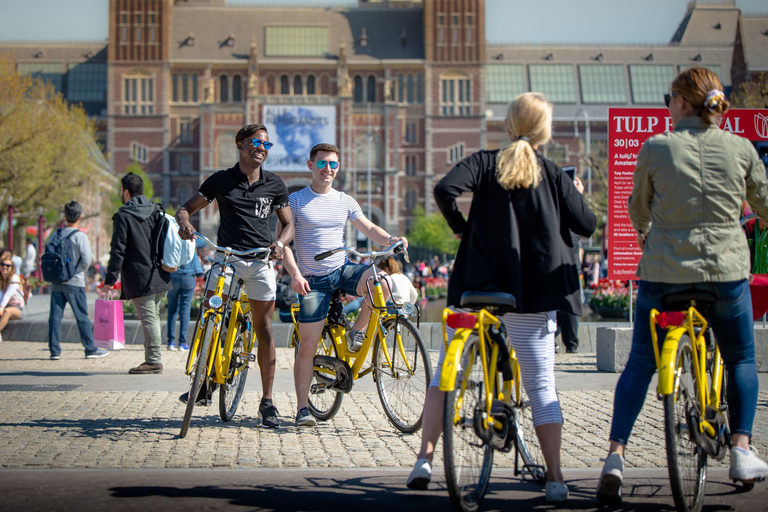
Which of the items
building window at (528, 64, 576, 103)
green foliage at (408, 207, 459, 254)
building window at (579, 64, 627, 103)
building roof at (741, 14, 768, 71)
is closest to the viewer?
green foliage at (408, 207, 459, 254)

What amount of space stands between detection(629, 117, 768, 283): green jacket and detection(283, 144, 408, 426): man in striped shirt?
2002mm

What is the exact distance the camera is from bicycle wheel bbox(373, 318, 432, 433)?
5305mm

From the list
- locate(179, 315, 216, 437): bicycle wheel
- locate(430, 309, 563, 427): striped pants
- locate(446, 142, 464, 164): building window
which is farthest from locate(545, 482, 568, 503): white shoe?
locate(446, 142, 464, 164): building window

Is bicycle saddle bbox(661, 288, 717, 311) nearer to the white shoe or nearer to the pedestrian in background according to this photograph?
the white shoe

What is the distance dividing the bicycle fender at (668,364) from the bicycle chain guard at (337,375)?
7.80 feet

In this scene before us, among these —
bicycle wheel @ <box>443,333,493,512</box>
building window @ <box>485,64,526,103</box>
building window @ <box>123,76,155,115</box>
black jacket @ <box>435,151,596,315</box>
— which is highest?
building window @ <box>485,64,526,103</box>

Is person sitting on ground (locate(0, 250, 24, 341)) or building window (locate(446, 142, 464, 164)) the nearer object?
person sitting on ground (locate(0, 250, 24, 341))

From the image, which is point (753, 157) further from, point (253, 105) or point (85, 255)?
point (253, 105)

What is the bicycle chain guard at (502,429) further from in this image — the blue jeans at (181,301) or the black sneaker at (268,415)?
the blue jeans at (181,301)

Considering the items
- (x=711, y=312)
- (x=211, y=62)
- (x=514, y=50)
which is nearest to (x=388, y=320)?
(x=711, y=312)

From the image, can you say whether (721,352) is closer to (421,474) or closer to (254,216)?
(421,474)

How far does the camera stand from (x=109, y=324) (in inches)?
332

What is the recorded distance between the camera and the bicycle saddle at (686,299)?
146 inches

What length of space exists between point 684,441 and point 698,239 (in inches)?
32.4
